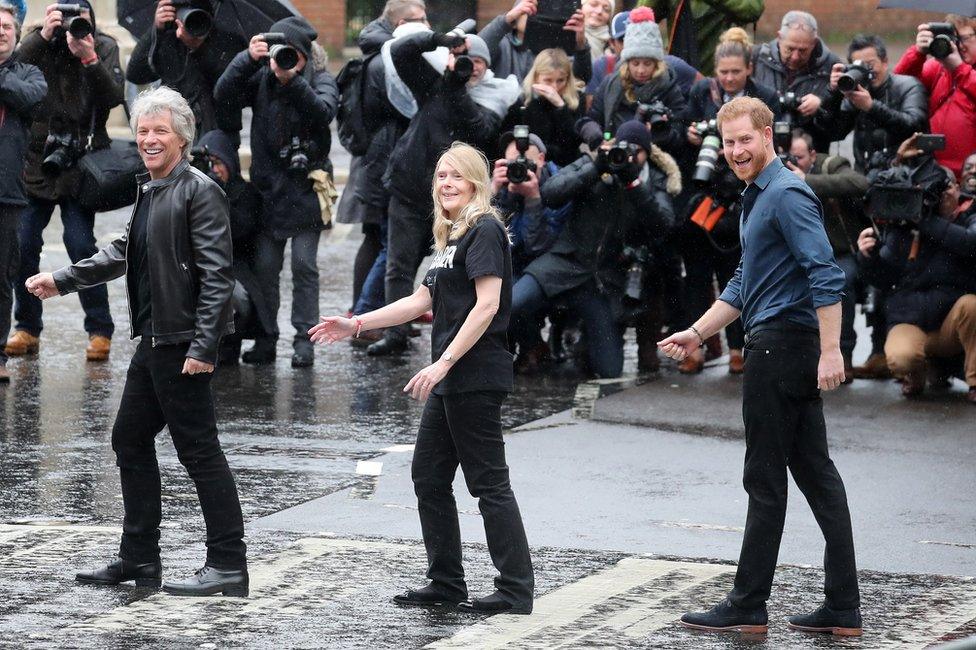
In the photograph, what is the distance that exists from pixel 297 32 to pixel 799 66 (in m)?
3.40

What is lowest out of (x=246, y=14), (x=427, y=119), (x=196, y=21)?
(x=427, y=119)

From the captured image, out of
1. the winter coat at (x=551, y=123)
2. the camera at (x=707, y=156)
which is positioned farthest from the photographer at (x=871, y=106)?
the winter coat at (x=551, y=123)

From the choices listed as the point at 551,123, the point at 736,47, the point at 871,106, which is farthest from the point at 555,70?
the point at 871,106

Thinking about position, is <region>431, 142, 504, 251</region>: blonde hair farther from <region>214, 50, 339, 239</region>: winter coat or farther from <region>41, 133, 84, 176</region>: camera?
<region>41, 133, 84, 176</region>: camera

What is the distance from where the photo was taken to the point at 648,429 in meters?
9.82

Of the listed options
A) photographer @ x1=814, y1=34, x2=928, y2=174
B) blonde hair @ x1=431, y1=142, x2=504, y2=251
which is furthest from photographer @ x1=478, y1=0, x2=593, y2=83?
blonde hair @ x1=431, y1=142, x2=504, y2=251

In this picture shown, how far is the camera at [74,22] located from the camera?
1105cm

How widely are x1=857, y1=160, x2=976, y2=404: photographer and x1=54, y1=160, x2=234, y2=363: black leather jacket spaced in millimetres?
5394

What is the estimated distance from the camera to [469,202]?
6.51 metres

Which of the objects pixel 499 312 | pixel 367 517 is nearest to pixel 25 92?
pixel 367 517

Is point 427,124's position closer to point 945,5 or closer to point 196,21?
point 196,21

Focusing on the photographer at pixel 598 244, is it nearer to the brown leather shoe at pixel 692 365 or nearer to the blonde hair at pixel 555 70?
the brown leather shoe at pixel 692 365

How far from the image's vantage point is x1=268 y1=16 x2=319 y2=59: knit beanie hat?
11.4m

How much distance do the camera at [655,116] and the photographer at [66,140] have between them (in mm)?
3466
